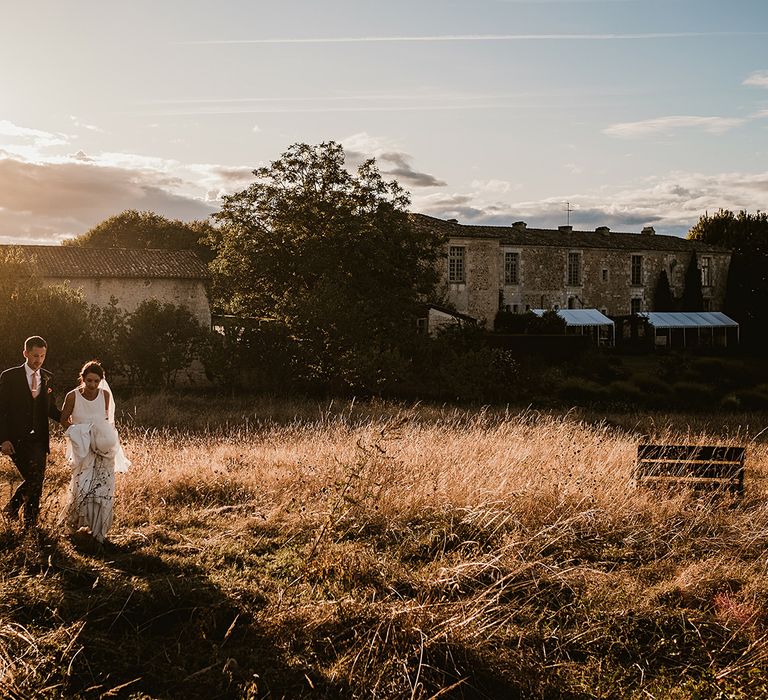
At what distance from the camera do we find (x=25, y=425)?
6.41m

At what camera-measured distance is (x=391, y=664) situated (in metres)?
4.18

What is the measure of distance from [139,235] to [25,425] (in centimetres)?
4281

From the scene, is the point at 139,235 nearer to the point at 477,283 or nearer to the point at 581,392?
the point at 477,283

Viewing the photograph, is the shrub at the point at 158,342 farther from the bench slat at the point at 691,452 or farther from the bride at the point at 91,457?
the bench slat at the point at 691,452

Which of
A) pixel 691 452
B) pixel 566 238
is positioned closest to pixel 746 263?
pixel 566 238

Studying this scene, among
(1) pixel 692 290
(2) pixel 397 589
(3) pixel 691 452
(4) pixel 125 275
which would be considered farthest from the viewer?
(1) pixel 692 290

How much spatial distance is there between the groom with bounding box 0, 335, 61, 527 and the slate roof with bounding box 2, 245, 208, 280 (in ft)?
71.3

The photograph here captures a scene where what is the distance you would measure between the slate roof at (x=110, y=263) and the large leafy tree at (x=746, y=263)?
30.9m

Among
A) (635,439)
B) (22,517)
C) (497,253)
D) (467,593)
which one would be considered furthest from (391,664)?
(497,253)

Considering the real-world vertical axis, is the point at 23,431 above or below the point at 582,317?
below

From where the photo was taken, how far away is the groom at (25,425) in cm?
633

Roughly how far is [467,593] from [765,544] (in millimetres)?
2928

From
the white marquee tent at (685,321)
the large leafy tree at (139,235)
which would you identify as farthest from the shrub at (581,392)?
the large leafy tree at (139,235)

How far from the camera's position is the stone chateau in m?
35.6
